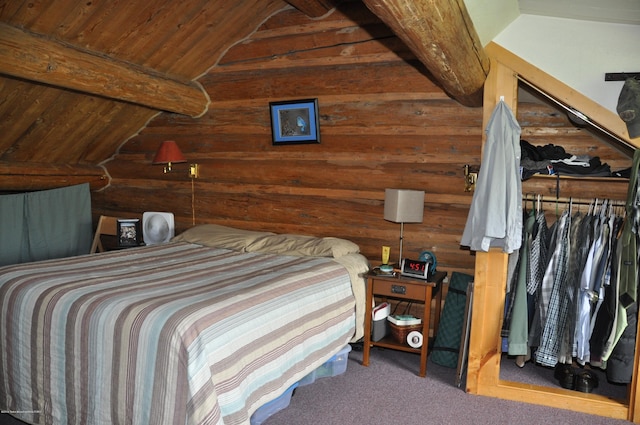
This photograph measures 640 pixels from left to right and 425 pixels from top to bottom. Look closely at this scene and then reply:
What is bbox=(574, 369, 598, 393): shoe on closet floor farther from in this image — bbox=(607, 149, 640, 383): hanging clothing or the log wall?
the log wall

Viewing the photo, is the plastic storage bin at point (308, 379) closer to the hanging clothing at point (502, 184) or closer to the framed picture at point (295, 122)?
the hanging clothing at point (502, 184)

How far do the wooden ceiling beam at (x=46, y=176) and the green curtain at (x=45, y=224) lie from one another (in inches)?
3.3

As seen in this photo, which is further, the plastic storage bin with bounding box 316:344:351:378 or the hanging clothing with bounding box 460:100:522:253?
the plastic storage bin with bounding box 316:344:351:378

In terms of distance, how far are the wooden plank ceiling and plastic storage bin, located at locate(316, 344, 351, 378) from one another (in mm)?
1830

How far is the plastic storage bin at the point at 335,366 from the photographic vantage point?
3324 millimetres

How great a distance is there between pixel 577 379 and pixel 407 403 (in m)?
1.10

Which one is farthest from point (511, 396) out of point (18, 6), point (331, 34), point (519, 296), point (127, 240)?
point (18, 6)

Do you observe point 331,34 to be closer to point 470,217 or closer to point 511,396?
point 470,217

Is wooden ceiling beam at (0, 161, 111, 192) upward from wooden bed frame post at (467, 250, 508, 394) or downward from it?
upward

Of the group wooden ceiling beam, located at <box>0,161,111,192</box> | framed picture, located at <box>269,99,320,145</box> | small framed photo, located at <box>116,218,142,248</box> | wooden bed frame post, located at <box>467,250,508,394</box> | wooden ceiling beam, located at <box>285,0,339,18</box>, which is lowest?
wooden bed frame post, located at <box>467,250,508,394</box>

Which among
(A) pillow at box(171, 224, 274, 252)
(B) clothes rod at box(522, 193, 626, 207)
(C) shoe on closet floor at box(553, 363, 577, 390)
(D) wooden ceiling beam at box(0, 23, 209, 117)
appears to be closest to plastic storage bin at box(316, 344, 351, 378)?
(A) pillow at box(171, 224, 274, 252)

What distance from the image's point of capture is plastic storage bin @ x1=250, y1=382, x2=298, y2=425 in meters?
2.53

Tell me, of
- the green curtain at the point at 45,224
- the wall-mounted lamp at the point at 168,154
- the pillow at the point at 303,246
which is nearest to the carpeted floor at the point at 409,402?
the pillow at the point at 303,246

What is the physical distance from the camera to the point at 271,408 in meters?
2.67
